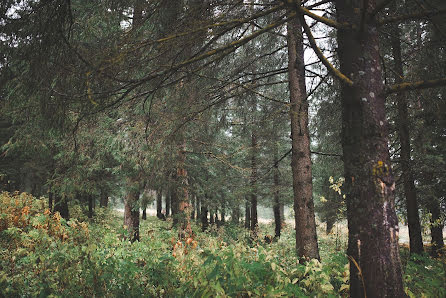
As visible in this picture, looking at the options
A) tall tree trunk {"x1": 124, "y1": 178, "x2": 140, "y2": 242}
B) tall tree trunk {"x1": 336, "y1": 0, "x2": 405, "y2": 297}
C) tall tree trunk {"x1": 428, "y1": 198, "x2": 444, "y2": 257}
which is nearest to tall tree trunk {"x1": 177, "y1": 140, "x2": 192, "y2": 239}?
tall tree trunk {"x1": 124, "y1": 178, "x2": 140, "y2": 242}

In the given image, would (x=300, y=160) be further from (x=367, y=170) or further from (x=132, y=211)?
(x=132, y=211)

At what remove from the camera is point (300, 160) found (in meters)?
5.89

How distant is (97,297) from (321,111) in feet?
23.1

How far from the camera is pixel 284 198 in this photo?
684 inches

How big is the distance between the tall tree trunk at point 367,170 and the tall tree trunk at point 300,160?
96.0 inches

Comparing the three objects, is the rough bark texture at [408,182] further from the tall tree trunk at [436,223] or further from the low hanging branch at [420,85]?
the low hanging branch at [420,85]

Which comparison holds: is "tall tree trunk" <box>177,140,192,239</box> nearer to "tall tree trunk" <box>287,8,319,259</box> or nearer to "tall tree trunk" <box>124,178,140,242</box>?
"tall tree trunk" <box>124,178,140,242</box>

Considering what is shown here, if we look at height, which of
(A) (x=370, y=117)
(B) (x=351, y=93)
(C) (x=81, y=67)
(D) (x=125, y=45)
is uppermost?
(D) (x=125, y=45)

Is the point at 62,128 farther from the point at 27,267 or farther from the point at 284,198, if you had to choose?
the point at 284,198

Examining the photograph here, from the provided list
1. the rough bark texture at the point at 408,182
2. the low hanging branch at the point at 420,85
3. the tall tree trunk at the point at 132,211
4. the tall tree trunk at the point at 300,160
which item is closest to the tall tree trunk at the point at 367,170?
the low hanging branch at the point at 420,85

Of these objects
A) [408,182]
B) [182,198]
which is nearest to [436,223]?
[408,182]

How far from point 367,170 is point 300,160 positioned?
3269 mm

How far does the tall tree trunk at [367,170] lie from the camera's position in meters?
2.53

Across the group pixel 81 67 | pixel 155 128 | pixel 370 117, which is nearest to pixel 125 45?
pixel 81 67
